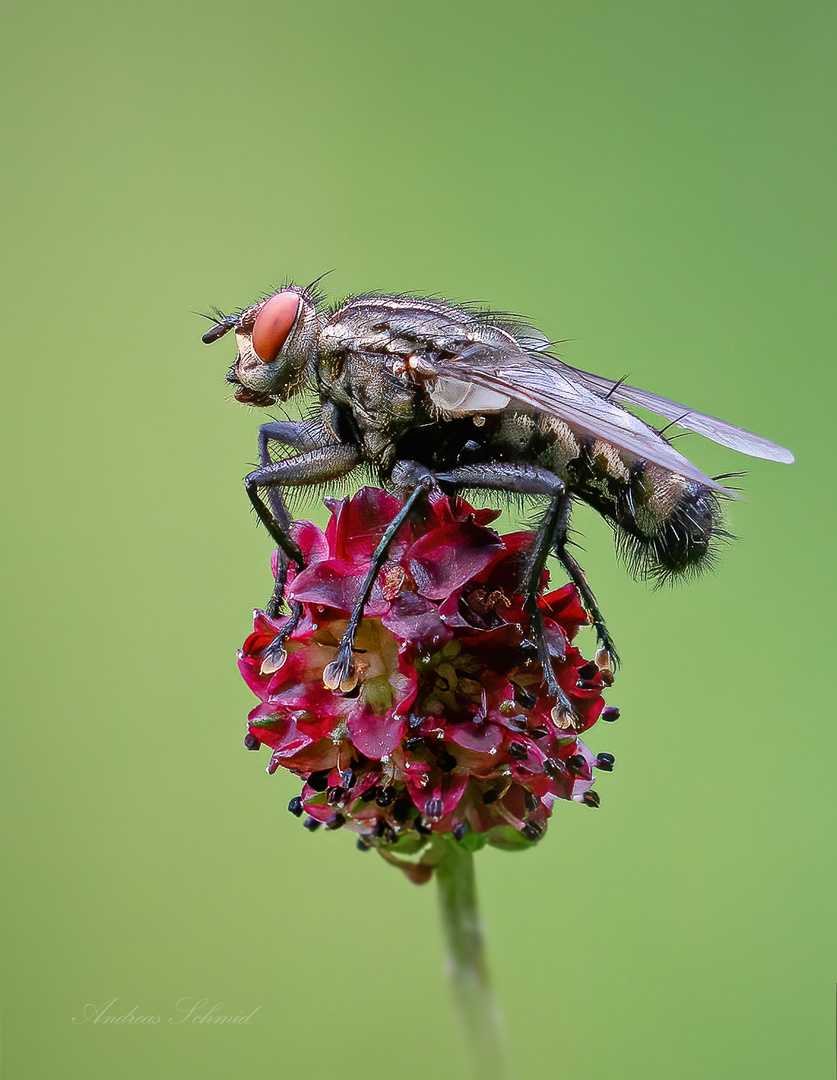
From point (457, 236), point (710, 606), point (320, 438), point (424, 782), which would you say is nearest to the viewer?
point (424, 782)

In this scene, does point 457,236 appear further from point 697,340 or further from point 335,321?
point 335,321

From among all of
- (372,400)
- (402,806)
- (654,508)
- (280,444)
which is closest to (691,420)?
(654,508)

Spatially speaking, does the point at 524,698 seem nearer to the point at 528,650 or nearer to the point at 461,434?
the point at 528,650

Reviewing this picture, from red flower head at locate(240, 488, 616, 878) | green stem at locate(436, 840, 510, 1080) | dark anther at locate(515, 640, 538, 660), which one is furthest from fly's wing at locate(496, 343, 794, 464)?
green stem at locate(436, 840, 510, 1080)

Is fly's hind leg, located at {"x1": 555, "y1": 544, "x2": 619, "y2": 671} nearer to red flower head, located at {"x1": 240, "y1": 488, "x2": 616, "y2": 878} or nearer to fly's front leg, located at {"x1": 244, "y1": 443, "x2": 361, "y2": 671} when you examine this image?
red flower head, located at {"x1": 240, "y1": 488, "x2": 616, "y2": 878}

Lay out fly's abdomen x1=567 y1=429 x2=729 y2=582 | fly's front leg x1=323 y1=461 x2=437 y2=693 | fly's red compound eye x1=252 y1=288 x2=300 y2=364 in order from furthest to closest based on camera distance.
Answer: fly's red compound eye x1=252 y1=288 x2=300 y2=364 < fly's abdomen x1=567 y1=429 x2=729 y2=582 < fly's front leg x1=323 y1=461 x2=437 y2=693

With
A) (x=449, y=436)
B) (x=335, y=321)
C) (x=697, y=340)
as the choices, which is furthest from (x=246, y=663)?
(x=697, y=340)
